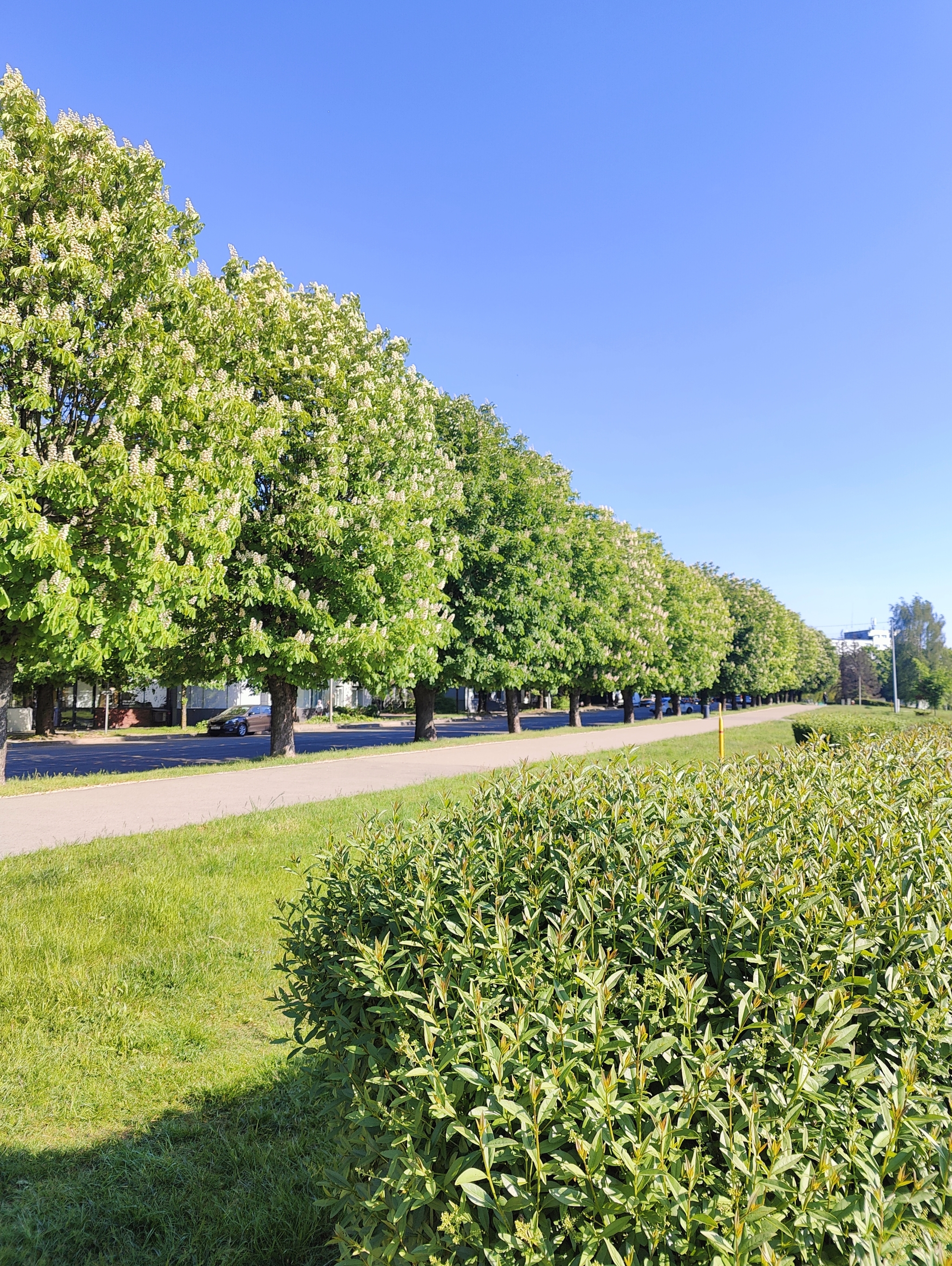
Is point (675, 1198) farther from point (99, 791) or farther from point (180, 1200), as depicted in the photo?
point (99, 791)

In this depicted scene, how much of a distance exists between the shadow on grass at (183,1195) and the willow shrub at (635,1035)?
1.88ft

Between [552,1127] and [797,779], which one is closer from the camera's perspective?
[552,1127]

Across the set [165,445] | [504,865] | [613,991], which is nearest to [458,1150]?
[613,991]

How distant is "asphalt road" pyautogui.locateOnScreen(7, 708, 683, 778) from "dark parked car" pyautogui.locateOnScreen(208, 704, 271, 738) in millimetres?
881

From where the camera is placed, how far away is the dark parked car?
3566 cm

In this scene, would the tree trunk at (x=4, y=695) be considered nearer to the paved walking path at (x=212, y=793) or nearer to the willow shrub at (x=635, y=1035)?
the paved walking path at (x=212, y=793)

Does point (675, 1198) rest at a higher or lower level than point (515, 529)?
lower

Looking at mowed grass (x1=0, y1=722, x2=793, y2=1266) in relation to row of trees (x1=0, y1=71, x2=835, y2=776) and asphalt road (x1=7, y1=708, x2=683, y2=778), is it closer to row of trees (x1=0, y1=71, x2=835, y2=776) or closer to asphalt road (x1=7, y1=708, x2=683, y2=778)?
row of trees (x1=0, y1=71, x2=835, y2=776)

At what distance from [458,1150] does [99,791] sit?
11.3m

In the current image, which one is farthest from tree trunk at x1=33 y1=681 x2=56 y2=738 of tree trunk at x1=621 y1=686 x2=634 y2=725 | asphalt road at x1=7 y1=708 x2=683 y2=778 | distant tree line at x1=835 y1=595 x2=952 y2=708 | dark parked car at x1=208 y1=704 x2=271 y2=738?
distant tree line at x1=835 y1=595 x2=952 y2=708

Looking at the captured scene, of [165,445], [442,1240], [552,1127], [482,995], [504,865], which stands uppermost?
[165,445]

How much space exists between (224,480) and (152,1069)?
35.0 feet

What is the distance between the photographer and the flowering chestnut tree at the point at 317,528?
1586cm

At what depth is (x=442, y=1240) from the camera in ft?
6.13
